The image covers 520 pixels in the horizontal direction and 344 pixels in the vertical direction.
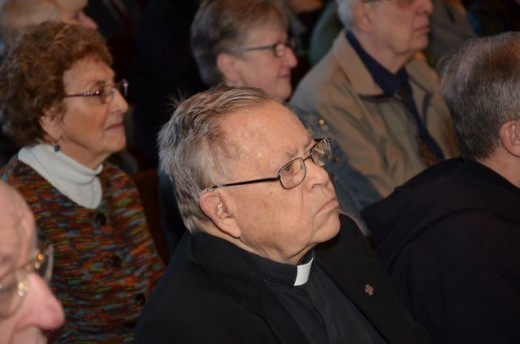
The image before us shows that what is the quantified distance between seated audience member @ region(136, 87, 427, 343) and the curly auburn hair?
845 millimetres

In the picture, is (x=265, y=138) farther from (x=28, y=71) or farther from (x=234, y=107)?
(x=28, y=71)

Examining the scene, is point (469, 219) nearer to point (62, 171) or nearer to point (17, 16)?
point (62, 171)

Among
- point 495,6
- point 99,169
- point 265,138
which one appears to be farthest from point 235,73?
point 495,6

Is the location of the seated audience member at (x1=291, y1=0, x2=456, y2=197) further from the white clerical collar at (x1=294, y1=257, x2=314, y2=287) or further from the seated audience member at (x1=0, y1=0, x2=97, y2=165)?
the white clerical collar at (x1=294, y1=257, x2=314, y2=287)

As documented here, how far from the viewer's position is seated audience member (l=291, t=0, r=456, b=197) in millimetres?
3977

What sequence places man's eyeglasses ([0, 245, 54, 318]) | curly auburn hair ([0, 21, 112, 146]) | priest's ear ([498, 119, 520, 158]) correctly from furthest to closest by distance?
curly auburn hair ([0, 21, 112, 146])
priest's ear ([498, 119, 520, 158])
man's eyeglasses ([0, 245, 54, 318])

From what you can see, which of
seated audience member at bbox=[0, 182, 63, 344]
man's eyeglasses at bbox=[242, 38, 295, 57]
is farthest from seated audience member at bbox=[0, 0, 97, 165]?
seated audience member at bbox=[0, 182, 63, 344]

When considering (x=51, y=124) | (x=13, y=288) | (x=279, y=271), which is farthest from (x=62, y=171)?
(x=13, y=288)

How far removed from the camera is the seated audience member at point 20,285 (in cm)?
169

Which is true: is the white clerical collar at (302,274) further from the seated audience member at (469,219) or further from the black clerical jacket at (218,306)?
the seated audience member at (469,219)

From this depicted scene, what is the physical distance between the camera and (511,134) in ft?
9.18

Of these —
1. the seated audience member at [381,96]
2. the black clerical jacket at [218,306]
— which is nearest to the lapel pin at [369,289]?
the black clerical jacket at [218,306]

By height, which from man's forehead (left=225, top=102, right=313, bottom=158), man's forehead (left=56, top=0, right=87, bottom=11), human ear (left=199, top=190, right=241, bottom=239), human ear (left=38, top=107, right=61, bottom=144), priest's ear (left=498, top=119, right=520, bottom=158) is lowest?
human ear (left=38, top=107, right=61, bottom=144)

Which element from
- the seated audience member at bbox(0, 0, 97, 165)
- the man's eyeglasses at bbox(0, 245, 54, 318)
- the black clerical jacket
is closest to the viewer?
the man's eyeglasses at bbox(0, 245, 54, 318)
